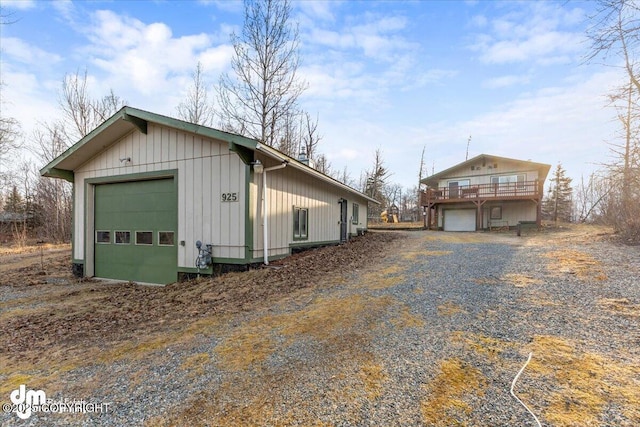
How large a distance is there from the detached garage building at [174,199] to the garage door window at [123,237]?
31mm

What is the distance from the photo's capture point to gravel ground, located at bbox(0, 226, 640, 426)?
2.26m

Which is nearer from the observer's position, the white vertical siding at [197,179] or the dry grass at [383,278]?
the dry grass at [383,278]

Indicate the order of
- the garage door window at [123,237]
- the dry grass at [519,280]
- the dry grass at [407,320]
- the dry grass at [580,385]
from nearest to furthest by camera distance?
the dry grass at [580,385]
the dry grass at [407,320]
the dry grass at [519,280]
the garage door window at [123,237]

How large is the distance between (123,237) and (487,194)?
69.5 ft

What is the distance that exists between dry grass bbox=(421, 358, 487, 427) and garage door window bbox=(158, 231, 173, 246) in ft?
24.7

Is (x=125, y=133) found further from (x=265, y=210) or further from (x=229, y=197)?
(x=265, y=210)

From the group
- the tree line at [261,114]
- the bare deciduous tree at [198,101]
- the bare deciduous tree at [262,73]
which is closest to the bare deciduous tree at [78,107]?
the tree line at [261,114]

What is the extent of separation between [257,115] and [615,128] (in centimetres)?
1535

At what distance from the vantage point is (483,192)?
20844 mm

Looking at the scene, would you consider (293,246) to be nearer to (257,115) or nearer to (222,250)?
(222,250)

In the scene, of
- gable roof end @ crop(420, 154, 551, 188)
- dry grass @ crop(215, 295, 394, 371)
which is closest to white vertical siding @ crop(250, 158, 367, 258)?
dry grass @ crop(215, 295, 394, 371)

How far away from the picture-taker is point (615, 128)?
1010 centimetres

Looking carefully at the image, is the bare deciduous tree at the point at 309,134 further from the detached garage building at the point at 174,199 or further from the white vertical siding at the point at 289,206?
the detached garage building at the point at 174,199

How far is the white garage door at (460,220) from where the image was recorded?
21.9 meters
